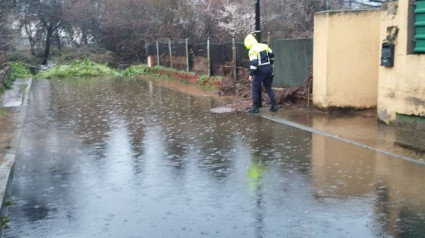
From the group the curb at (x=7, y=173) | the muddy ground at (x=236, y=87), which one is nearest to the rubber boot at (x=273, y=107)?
the muddy ground at (x=236, y=87)

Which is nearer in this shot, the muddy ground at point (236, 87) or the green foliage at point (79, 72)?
the muddy ground at point (236, 87)

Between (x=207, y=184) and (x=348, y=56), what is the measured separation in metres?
5.63

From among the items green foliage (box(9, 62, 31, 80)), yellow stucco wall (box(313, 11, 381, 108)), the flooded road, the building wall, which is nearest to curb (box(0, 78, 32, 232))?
the flooded road

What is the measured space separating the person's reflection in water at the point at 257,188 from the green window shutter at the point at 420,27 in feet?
11.2

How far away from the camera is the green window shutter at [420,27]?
8.74 meters

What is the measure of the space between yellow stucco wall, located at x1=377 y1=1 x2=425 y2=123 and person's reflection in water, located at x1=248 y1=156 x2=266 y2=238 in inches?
121

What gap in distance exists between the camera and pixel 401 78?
362 inches

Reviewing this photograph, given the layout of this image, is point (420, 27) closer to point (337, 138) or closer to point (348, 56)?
point (348, 56)

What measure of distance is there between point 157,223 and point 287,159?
2.96 meters

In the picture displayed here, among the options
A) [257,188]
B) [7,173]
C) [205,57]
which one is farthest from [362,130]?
[205,57]

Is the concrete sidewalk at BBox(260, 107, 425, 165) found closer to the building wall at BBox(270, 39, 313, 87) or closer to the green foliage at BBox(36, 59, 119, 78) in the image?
the building wall at BBox(270, 39, 313, 87)

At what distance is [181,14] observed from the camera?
29.2 m

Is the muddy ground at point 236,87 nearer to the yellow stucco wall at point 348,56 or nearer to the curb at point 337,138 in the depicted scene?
the yellow stucco wall at point 348,56

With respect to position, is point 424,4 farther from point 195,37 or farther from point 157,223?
point 195,37
